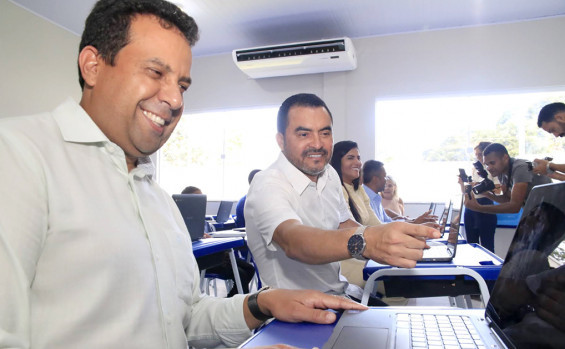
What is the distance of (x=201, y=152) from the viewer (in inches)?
258

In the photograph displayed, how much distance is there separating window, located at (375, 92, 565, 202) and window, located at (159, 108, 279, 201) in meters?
1.84

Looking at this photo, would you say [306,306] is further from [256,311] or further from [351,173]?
[351,173]

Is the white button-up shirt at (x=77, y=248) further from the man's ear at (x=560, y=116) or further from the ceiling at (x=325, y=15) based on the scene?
the ceiling at (x=325, y=15)

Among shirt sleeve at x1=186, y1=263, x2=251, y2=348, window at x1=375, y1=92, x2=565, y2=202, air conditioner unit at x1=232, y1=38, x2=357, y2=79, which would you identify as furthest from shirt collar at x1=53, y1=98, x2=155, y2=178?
window at x1=375, y1=92, x2=565, y2=202

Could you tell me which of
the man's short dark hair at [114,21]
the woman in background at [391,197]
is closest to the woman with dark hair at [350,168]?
the woman in background at [391,197]

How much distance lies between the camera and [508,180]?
3.62 m

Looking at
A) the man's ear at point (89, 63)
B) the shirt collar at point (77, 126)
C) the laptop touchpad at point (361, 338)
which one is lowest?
the laptop touchpad at point (361, 338)

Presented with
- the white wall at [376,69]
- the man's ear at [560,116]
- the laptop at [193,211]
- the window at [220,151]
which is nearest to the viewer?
the laptop at [193,211]

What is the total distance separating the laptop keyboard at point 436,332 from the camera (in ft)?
2.18

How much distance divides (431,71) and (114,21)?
5312mm

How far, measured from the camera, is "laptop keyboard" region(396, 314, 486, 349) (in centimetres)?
66

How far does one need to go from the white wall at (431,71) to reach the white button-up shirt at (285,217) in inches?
163

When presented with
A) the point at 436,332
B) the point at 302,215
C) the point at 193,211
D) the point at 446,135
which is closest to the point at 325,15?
the point at 446,135

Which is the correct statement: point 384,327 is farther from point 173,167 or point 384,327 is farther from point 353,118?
point 173,167
